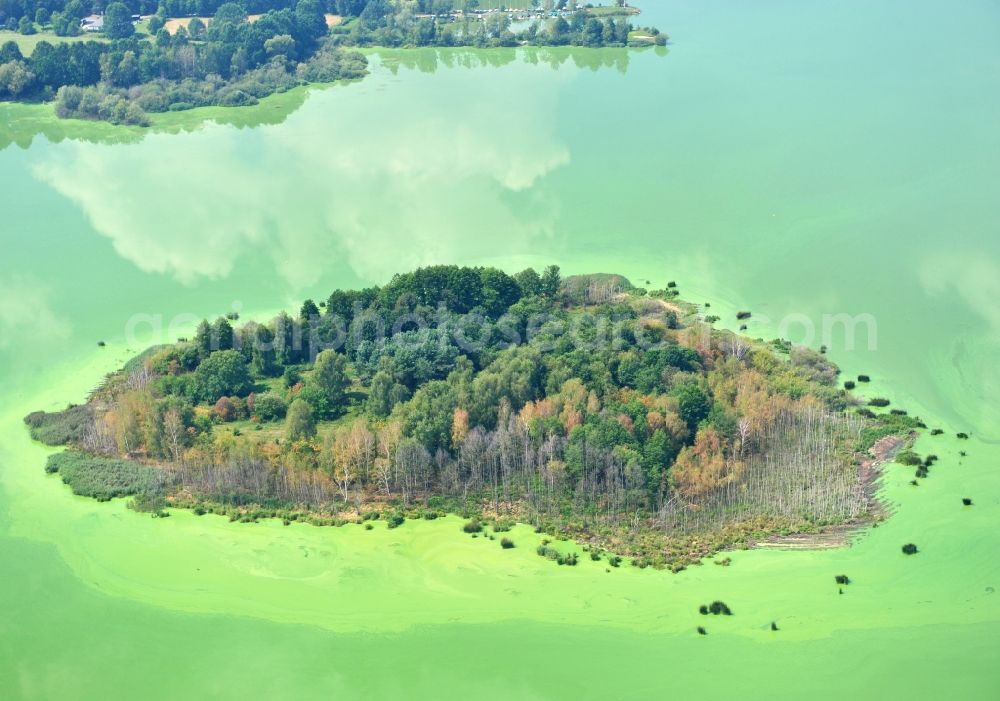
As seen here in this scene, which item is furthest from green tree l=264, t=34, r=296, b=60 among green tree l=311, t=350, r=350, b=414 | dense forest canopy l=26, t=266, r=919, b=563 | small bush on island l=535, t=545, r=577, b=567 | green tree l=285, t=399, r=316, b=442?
small bush on island l=535, t=545, r=577, b=567

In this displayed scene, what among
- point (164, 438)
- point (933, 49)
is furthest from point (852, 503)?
point (933, 49)

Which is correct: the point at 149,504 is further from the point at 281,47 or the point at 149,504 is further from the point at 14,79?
the point at 281,47

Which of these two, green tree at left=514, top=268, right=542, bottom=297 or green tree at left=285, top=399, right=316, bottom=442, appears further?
green tree at left=514, top=268, right=542, bottom=297

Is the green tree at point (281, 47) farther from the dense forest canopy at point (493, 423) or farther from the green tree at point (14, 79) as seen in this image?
the dense forest canopy at point (493, 423)

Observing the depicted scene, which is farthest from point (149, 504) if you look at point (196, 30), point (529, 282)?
point (196, 30)

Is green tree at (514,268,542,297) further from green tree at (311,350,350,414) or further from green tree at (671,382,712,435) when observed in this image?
green tree at (671,382,712,435)

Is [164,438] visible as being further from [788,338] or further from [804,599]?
[788,338]

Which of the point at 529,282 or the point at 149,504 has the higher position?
the point at 529,282
